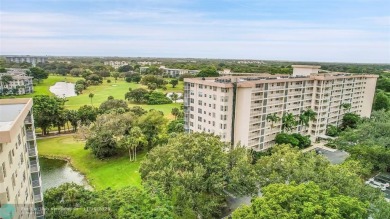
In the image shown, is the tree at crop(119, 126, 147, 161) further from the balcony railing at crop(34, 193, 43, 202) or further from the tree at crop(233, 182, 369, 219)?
the tree at crop(233, 182, 369, 219)

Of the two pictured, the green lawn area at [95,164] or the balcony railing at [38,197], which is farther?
the green lawn area at [95,164]

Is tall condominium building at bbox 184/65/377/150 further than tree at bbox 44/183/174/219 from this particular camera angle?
Yes

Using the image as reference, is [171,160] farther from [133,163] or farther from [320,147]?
[320,147]

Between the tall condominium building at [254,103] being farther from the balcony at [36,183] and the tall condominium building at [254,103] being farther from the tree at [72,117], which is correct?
the tree at [72,117]

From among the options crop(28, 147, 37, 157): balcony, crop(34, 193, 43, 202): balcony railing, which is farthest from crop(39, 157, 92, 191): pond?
crop(28, 147, 37, 157): balcony

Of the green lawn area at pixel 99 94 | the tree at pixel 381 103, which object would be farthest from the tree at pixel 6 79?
the tree at pixel 381 103

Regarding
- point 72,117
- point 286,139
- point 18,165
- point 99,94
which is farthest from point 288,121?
point 99,94
